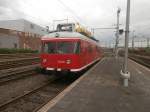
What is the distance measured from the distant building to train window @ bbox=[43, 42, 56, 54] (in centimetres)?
4064

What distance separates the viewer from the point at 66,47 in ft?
42.1

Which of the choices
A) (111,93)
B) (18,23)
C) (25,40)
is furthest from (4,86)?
(18,23)

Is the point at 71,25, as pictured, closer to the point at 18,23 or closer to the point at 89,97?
the point at 89,97

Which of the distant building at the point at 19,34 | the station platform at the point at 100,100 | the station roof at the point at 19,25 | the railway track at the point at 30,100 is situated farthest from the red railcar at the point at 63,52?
the station roof at the point at 19,25

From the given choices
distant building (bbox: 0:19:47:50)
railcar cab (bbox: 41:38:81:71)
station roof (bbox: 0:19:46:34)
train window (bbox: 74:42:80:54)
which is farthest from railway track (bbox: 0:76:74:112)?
station roof (bbox: 0:19:46:34)

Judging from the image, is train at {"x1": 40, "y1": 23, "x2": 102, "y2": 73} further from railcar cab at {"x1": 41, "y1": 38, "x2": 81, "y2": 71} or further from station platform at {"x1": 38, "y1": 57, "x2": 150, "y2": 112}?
station platform at {"x1": 38, "y1": 57, "x2": 150, "y2": 112}

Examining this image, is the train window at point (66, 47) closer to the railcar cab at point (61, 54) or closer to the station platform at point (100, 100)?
the railcar cab at point (61, 54)

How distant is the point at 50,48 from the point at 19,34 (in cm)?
4702

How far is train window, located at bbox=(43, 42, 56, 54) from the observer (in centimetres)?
1313

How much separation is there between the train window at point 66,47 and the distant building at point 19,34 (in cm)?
4139

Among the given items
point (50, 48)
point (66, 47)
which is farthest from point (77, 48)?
point (50, 48)

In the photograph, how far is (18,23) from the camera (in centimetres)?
6781

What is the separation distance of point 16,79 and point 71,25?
15.6 feet

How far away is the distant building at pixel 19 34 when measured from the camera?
5269 centimetres
